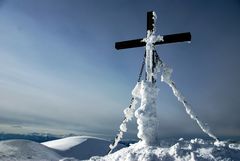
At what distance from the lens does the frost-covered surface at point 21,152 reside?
21.0 m

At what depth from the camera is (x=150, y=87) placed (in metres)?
16.2

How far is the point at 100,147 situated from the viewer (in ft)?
132

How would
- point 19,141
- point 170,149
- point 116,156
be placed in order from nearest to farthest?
point 170,149
point 116,156
point 19,141

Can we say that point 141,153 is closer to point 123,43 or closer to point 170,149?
point 170,149

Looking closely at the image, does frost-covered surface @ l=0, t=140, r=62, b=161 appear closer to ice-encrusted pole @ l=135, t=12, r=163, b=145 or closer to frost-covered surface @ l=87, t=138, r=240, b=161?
frost-covered surface @ l=87, t=138, r=240, b=161

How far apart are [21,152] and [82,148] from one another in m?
16.0

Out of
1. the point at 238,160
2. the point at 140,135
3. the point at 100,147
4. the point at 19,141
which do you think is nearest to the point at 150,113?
the point at 140,135

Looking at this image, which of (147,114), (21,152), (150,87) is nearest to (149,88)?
(150,87)

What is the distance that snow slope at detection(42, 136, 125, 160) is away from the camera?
35.1 metres

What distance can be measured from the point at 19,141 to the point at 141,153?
16.4 metres

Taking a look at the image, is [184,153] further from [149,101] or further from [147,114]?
[149,101]

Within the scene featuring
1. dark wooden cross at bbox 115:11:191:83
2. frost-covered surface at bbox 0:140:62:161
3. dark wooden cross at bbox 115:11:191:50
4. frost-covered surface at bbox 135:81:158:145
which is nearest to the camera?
frost-covered surface at bbox 135:81:158:145

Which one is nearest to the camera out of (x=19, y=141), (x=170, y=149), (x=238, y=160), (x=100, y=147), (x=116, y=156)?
(x=238, y=160)

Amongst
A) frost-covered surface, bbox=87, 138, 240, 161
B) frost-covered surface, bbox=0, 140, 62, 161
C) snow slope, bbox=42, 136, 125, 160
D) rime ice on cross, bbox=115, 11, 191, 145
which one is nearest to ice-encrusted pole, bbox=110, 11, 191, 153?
rime ice on cross, bbox=115, 11, 191, 145
